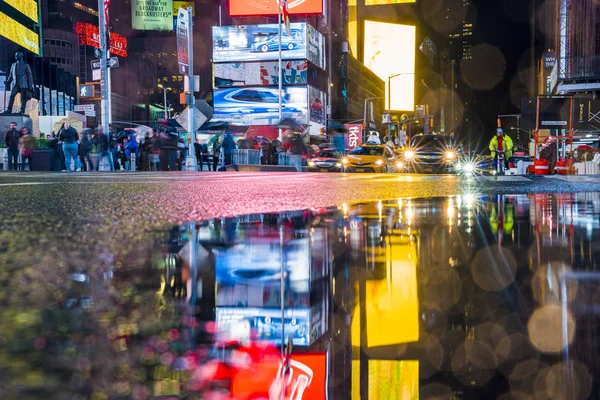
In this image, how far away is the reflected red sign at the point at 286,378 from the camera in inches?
46.8

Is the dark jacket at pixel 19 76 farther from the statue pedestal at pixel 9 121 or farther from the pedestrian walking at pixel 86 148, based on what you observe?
the pedestrian walking at pixel 86 148

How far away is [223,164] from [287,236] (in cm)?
2835

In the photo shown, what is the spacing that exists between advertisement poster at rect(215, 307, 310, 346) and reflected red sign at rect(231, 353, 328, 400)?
5.7 inches

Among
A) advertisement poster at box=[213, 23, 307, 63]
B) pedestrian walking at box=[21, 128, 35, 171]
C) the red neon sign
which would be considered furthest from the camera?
the red neon sign

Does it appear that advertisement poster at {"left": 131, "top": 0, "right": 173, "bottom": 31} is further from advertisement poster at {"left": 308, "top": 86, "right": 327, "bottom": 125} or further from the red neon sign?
advertisement poster at {"left": 308, "top": 86, "right": 327, "bottom": 125}

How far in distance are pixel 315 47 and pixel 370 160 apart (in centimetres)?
5097

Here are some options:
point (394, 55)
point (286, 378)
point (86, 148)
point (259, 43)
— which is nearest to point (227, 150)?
point (86, 148)

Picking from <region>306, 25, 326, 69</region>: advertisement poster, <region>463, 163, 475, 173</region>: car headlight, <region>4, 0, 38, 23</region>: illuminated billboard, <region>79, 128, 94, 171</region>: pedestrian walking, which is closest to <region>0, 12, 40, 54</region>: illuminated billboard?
<region>4, 0, 38, 23</region>: illuminated billboard

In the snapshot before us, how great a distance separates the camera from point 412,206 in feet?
20.8

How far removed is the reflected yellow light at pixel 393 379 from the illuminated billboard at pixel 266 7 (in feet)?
245

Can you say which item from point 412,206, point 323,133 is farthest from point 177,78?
point 412,206

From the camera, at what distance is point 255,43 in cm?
7375

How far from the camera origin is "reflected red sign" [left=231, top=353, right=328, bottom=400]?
1.19m

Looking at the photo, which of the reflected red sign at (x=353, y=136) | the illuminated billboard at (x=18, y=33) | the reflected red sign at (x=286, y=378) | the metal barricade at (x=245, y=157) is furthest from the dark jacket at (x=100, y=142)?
the reflected red sign at (x=353, y=136)
